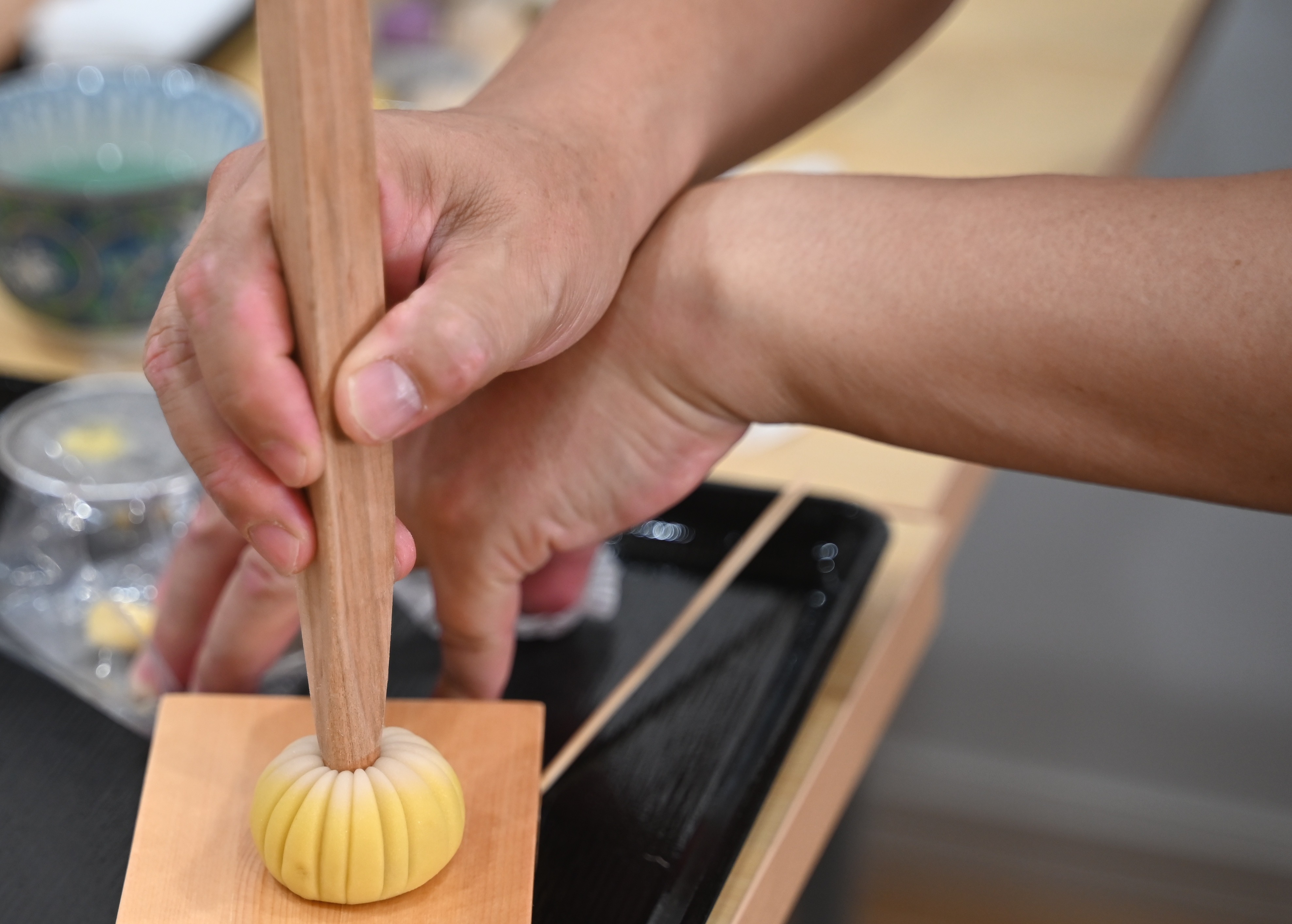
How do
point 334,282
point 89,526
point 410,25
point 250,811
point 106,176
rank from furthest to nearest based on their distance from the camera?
point 410,25
point 106,176
point 89,526
point 250,811
point 334,282

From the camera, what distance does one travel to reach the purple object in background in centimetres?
132

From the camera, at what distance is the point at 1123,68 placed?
1304mm

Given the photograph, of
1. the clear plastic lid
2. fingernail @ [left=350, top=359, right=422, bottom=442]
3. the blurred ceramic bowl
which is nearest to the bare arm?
fingernail @ [left=350, top=359, right=422, bottom=442]

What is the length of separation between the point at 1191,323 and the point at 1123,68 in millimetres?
964

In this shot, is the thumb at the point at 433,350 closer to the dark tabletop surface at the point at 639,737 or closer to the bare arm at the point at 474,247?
the bare arm at the point at 474,247

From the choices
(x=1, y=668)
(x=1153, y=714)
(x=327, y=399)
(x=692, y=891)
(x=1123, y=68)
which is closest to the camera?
(x=327, y=399)

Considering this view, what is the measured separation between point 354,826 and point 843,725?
0.87 ft

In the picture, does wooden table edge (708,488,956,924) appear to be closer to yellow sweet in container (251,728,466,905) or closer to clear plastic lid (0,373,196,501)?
yellow sweet in container (251,728,466,905)

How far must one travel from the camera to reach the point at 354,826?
0.42 metres

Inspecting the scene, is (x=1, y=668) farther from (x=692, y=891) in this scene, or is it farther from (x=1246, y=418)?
(x=1246, y=418)

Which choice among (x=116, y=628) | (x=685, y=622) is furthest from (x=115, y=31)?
(x=685, y=622)

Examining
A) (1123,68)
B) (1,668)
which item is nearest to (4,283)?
(1,668)

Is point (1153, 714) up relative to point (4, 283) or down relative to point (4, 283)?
down

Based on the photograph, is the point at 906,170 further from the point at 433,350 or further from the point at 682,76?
the point at 433,350
